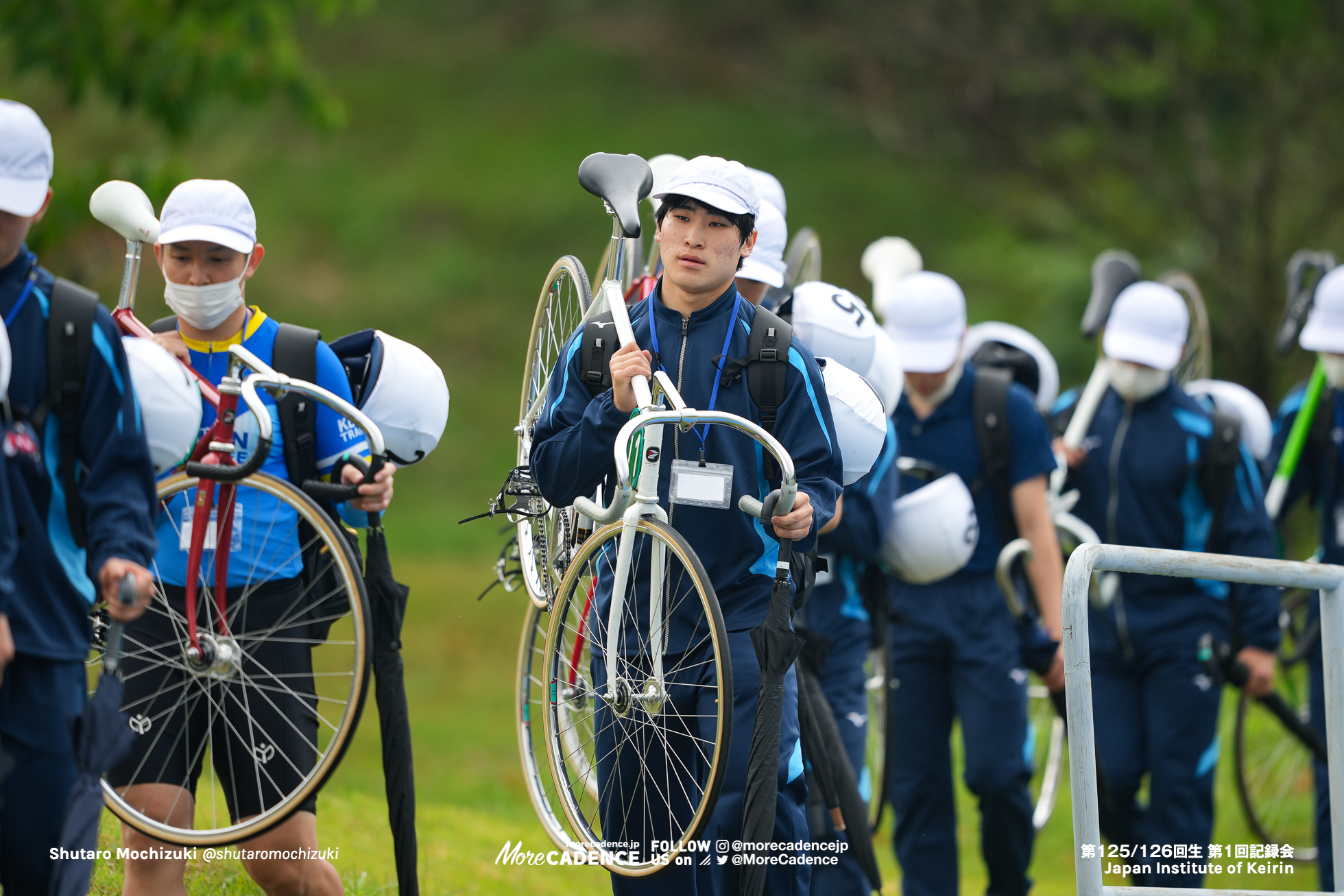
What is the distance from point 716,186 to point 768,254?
127 centimetres

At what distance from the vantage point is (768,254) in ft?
17.5

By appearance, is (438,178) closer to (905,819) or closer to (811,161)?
(811,161)

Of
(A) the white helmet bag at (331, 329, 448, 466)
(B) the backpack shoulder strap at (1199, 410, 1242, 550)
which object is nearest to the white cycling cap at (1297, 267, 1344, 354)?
(B) the backpack shoulder strap at (1199, 410, 1242, 550)

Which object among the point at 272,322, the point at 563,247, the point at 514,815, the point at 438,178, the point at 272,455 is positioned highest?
the point at 438,178

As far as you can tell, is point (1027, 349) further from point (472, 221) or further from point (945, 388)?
point (472, 221)

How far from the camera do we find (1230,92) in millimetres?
21688

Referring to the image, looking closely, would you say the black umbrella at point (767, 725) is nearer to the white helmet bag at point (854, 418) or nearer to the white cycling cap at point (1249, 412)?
the white helmet bag at point (854, 418)

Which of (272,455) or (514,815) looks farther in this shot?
(514,815)

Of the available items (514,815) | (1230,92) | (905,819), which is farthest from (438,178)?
(905,819)

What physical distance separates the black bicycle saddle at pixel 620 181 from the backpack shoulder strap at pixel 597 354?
32cm

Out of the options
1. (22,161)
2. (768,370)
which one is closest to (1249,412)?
(768,370)

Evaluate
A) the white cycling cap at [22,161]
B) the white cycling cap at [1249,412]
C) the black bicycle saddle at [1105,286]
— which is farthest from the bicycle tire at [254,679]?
the white cycling cap at [1249,412]

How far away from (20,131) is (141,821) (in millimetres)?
1857

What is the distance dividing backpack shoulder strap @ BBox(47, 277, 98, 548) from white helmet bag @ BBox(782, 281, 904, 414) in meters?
2.51
